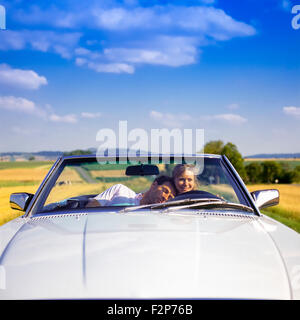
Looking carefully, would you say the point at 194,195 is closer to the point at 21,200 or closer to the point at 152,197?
the point at 152,197

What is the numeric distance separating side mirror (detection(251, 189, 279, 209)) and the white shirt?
1004mm

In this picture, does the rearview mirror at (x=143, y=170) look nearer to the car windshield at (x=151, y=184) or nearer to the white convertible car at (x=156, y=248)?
the car windshield at (x=151, y=184)

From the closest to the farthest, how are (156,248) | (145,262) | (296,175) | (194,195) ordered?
(145,262) < (156,248) < (194,195) < (296,175)

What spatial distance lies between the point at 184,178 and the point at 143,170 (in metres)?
0.42

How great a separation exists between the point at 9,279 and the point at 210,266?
103 centimetres

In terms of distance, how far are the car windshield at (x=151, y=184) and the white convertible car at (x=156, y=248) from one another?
0.01 m

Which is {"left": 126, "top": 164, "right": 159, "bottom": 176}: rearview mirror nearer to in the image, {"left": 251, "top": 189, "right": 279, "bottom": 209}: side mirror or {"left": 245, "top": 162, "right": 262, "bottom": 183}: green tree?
{"left": 251, "top": 189, "right": 279, "bottom": 209}: side mirror

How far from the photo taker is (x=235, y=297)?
2.18 m

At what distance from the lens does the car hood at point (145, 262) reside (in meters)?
2.19

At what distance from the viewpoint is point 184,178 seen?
3828 millimetres

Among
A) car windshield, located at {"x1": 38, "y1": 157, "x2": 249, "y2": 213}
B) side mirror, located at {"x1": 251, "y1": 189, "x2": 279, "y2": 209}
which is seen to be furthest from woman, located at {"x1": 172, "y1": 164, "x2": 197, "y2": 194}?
side mirror, located at {"x1": 251, "y1": 189, "x2": 279, "y2": 209}

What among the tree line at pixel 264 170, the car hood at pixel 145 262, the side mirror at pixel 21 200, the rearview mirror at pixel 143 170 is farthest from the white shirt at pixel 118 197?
the tree line at pixel 264 170

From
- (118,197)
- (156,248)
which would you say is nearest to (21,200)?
(118,197)
